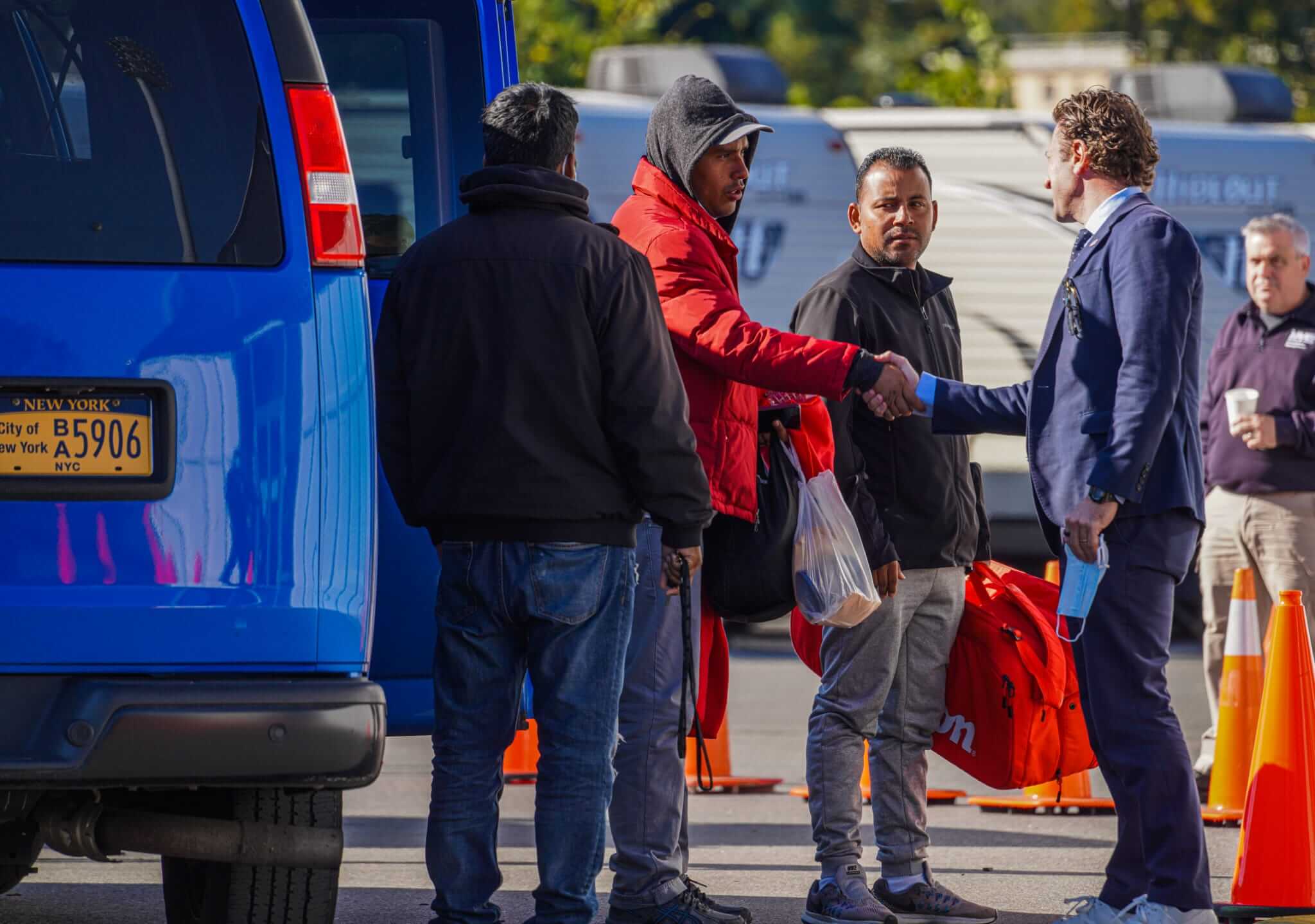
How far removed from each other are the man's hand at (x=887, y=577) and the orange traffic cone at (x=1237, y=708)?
2.10m

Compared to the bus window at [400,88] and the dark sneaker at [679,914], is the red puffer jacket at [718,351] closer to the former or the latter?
the bus window at [400,88]

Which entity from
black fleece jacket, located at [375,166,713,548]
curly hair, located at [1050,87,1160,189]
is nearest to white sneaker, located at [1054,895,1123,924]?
black fleece jacket, located at [375,166,713,548]

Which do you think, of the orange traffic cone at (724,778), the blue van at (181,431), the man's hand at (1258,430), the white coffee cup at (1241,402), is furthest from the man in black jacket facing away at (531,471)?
the man's hand at (1258,430)

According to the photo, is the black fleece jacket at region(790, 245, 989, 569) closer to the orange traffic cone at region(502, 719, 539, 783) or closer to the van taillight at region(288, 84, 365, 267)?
the van taillight at region(288, 84, 365, 267)

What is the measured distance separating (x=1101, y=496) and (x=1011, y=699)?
0.81 m

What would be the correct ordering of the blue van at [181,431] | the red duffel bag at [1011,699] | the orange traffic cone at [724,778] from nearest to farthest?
the blue van at [181,431]
the red duffel bag at [1011,699]
the orange traffic cone at [724,778]

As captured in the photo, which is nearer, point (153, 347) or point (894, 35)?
point (153, 347)

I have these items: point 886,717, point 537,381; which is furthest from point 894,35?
point 537,381

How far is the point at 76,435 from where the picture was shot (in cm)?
369

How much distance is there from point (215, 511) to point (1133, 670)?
7.15 ft

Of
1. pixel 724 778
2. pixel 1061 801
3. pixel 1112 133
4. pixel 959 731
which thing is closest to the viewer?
pixel 1112 133

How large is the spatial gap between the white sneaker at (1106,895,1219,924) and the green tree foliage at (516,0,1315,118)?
54.9ft

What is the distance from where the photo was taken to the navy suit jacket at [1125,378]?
4.61 metres

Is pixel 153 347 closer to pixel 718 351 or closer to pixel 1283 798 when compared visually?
pixel 718 351
